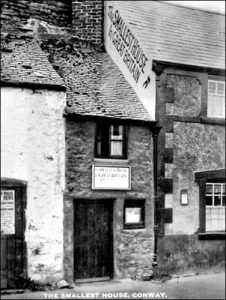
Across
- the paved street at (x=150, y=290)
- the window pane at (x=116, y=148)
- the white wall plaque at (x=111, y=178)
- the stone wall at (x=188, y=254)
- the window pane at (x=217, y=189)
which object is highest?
the window pane at (x=116, y=148)

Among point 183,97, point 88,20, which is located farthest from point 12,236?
point 88,20

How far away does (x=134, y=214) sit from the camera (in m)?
10.8

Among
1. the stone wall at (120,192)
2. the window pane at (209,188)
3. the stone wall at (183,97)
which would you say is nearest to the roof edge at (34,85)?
the stone wall at (120,192)

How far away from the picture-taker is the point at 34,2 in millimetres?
12273

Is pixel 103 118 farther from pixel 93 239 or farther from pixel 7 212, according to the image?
pixel 7 212

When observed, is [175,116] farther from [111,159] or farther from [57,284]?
[57,284]

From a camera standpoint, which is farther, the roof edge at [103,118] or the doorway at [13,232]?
the roof edge at [103,118]

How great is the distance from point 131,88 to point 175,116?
1388 millimetres

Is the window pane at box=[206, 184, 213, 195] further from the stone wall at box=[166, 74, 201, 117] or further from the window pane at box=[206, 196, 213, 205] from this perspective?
the stone wall at box=[166, 74, 201, 117]

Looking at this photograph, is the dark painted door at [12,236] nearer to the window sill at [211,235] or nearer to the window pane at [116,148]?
the window pane at [116,148]

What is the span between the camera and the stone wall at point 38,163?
30.7 ft

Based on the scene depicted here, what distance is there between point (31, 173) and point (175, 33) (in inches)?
195

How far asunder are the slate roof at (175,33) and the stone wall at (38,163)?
2.72 m

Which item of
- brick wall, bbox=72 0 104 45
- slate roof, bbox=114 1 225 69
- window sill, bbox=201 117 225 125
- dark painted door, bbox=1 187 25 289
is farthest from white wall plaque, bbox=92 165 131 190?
brick wall, bbox=72 0 104 45
